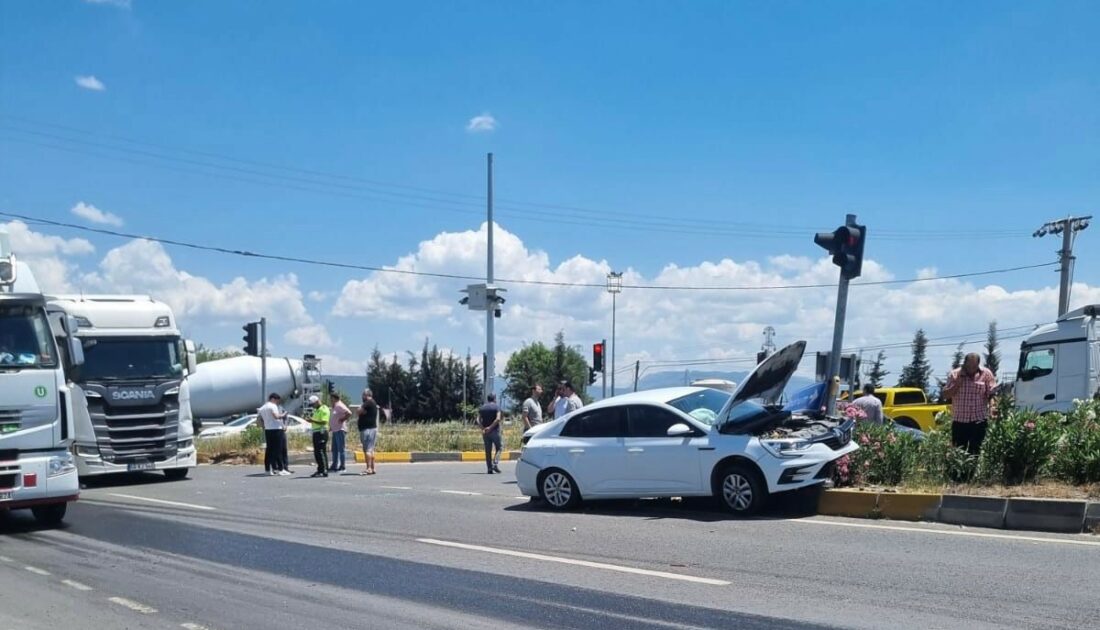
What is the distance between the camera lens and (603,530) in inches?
446

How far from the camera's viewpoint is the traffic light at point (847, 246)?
1277 centimetres

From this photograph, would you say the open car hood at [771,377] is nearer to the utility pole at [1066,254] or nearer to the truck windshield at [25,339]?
the truck windshield at [25,339]

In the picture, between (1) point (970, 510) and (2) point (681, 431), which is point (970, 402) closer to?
(1) point (970, 510)

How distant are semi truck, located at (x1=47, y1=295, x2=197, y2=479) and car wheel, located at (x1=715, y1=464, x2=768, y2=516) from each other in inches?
445

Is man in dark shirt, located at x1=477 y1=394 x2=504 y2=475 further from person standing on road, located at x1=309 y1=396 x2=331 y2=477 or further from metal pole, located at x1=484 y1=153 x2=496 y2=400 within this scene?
metal pole, located at x1=484 y1=153 x2=496 y2=400

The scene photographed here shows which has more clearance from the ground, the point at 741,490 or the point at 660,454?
the point at 660,454

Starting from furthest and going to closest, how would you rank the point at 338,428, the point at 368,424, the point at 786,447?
the point at 338,428 < the point at 368,424 < the point at 786,447

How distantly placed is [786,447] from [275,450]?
12689mm

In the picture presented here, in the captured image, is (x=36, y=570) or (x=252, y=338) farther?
(x=252, y=338)

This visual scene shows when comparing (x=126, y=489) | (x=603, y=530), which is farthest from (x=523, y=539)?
(x=126, y=489)

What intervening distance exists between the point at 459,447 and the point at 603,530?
17.1 metres

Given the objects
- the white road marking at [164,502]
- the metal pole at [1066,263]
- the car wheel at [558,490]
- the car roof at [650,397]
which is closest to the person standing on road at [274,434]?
the white road marking at [164,502]

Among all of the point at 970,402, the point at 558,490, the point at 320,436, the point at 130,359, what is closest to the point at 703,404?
the point at 558,490

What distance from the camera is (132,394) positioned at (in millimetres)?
18125
